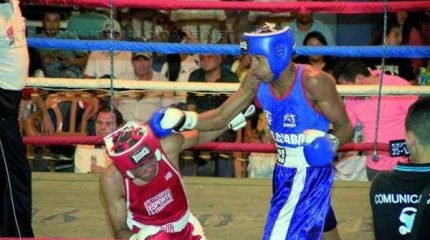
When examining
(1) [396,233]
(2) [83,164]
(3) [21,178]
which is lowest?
(2) [83,164]

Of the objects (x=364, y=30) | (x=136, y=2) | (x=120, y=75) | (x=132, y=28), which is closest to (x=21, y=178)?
(x=136, y=2)

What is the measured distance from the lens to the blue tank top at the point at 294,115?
3238 millimetres

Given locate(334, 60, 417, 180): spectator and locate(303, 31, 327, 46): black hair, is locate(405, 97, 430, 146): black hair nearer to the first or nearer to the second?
locate(334, 60, 417, 180): spectator

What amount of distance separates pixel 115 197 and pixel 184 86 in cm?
133

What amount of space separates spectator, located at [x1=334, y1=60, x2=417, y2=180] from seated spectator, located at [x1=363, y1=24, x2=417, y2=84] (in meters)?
0.47

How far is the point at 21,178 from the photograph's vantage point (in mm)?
3869

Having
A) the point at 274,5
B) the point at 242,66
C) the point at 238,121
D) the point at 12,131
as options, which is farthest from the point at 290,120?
the point at 242,66

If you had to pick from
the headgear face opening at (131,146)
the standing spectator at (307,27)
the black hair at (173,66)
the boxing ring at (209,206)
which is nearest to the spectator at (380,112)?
the boxing ring at (209,206)

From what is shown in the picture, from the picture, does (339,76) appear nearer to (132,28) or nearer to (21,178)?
(132,28)

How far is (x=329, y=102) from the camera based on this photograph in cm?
320

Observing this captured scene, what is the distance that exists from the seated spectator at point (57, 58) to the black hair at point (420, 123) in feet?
12.4

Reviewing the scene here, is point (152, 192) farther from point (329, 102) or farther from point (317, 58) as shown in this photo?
point (317, 58)

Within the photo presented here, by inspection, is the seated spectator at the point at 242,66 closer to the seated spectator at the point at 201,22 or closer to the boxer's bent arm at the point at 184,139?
the seated spectator at the point at 201,22

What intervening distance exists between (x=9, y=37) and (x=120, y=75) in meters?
1.98
